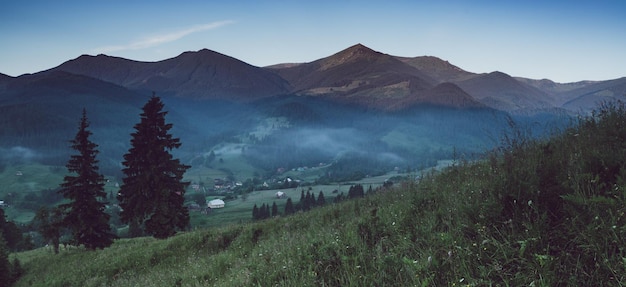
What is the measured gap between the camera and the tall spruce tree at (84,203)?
27.8 metres

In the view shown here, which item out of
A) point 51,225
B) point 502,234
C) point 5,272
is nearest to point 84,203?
point 51,225

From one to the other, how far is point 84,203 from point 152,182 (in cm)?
540

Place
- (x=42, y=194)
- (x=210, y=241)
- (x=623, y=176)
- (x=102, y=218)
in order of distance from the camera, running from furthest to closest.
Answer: (x=42, y=194)
(x=102, y=218)
(x=210, y=241)
(x=623, y=176)

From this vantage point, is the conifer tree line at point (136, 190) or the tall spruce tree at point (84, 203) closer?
the tall spruce tree at point (84, 203)

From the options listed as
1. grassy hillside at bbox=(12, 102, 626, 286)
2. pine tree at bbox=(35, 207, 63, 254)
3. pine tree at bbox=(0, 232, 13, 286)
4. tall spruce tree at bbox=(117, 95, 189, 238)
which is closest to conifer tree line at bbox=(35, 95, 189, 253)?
tall spruce tree at bbox=(117, 95, 189, 238)

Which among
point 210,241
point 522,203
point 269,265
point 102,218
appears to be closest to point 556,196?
point 522,203

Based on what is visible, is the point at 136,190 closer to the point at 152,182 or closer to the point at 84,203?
the point at 152,182

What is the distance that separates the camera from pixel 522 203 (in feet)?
17.7

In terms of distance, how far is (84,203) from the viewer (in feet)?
92.3

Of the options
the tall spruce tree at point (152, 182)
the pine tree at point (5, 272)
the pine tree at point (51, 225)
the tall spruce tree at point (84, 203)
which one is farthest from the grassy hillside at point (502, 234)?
the pine tree at point (51, 225)

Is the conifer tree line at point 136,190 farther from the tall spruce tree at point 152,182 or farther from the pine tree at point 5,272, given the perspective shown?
the pine tree at point 5,272

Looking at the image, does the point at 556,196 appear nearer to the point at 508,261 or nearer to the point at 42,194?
the point at 508,261

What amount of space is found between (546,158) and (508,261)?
334cm

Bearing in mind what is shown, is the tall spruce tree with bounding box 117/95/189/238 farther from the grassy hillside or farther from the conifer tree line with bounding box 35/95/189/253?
the grassy hillside
